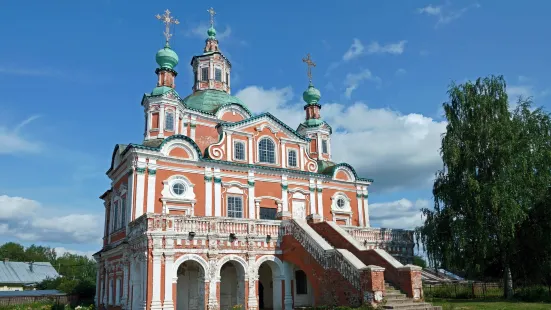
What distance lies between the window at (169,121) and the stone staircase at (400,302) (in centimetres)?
1523

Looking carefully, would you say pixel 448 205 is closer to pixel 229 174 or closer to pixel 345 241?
pixel 345 241

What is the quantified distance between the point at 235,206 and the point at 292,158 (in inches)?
206

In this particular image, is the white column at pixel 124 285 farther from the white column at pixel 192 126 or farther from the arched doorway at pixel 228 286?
the white column at pixel 192 126

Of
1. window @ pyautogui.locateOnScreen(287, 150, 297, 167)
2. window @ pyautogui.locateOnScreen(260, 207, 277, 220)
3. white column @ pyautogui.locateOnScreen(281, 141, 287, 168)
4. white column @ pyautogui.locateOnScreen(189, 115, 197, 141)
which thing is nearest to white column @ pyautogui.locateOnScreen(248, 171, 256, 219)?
window @ pyautogui.locateOnScreen(260, 207, 277, 220)

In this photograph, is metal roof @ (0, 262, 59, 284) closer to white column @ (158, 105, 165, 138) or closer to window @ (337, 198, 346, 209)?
white column @ (158, 105, 165, 138)

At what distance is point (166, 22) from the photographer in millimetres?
28734

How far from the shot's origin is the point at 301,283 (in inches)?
811

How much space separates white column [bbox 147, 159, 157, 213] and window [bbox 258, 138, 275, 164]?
660 cm

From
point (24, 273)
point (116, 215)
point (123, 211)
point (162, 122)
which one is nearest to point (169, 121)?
point (162, 122)

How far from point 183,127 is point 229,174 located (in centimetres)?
448

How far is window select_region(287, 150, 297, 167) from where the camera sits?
2810cm

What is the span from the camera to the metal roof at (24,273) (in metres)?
47.5

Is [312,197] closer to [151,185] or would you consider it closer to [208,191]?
[208,191]

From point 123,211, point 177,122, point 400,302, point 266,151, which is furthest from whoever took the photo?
point 266,151
